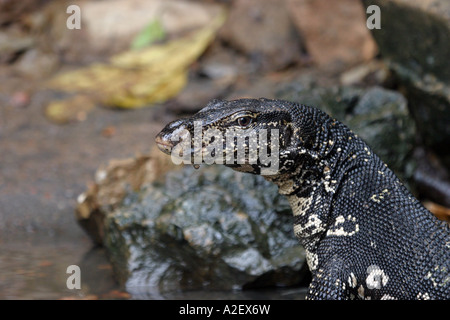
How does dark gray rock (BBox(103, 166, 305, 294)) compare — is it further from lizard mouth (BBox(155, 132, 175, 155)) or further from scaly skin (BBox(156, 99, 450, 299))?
lizard mouth (BBox(155, 132, 175, 155))

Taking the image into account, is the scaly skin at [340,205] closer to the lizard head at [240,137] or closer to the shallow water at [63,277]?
the lizard head at [240,137]

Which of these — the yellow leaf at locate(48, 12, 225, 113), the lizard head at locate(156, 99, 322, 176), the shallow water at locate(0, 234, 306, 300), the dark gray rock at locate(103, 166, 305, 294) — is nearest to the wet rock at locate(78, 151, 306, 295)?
the dark gray rock at locate(103, 166, 305, 294)

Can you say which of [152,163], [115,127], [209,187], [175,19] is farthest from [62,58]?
[209,187]

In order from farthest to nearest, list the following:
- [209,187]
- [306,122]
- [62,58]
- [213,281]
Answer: [62,58] < [209,187] < [213,281] < [306,122]

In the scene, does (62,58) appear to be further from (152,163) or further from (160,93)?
(152,163)

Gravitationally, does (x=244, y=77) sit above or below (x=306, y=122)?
above

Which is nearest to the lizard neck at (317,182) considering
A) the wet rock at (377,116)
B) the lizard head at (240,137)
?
the lizard head at (240,137)
